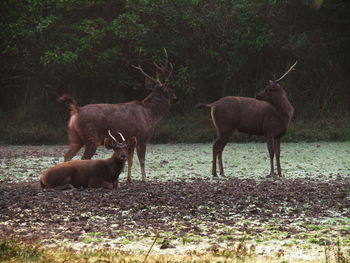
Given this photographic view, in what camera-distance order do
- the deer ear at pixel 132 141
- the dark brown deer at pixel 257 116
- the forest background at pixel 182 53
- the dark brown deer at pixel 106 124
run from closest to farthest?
the deer ear at pixel 132 141 → the dark brown deer at pixel 106 124 → the dark brown deer at pixel 257 116 → the forest background at pixel 182 53

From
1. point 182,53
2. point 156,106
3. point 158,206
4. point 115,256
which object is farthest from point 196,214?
point 182,53

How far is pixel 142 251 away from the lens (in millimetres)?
4809

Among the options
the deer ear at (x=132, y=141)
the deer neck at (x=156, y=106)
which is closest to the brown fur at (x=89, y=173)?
the deer ear at (x=132, y=141)

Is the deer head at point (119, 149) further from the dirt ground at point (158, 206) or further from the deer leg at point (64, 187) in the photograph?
the deer leg at point (64, 187)

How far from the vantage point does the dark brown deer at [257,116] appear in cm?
1052

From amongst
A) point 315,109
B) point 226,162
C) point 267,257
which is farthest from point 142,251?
point 315,109

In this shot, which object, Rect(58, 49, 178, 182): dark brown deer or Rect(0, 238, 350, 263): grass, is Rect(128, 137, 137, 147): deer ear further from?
Rect(0, 238, 350, 263): grass

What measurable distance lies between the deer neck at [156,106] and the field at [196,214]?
87 centimetres

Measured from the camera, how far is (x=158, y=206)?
23.2 ft

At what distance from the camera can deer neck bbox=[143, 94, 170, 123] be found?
33.0 feet

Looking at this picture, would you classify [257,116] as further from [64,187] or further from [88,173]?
[64,187]

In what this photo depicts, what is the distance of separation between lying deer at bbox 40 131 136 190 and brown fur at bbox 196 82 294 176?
2.58m

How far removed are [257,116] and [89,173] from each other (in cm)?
340

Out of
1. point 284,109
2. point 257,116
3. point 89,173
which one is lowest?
point 89,173
